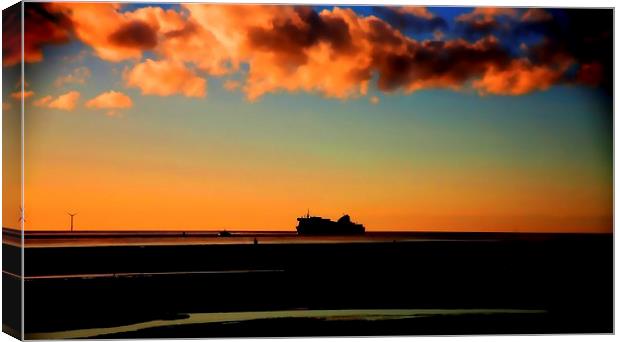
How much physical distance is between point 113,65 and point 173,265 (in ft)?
5.47

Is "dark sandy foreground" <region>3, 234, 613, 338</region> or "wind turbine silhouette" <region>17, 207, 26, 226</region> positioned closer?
"wind turbine silhouette" <region>17, 207, 26, 226</region>

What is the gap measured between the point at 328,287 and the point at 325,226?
49 centimetres

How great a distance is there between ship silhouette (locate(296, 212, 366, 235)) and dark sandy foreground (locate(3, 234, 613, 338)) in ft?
0.41

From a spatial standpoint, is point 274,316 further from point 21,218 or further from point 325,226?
point 21,218

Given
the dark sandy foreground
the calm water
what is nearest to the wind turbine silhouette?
the dark sandy foreground

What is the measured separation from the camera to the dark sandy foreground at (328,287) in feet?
29.5

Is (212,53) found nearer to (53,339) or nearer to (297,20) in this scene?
(297,20)

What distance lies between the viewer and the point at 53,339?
8.86m

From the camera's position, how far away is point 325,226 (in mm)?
9273

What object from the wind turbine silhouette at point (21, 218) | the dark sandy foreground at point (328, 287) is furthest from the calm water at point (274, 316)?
the wind turbine silhouette at point (21, 218)

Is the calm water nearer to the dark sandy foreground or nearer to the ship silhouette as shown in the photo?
the dark sandy foreground

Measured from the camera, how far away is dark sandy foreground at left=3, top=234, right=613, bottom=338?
8.98 metres

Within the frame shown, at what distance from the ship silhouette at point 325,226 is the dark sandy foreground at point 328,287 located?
0.12m

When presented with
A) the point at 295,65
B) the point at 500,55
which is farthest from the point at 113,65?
the point at 500,55
